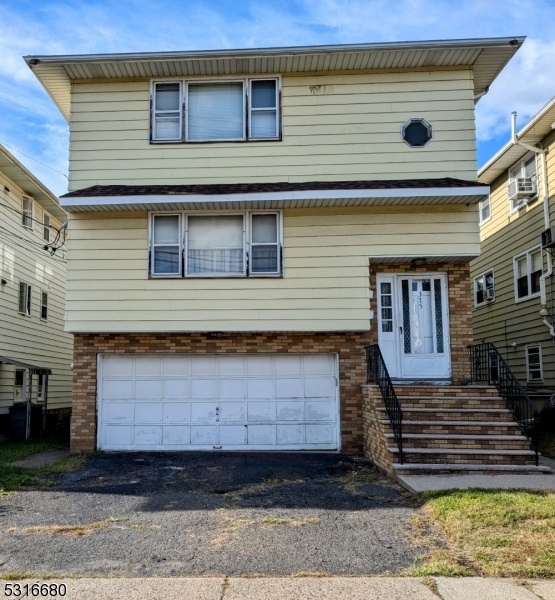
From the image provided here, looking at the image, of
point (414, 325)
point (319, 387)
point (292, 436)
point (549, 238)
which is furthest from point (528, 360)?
point (292, 436)

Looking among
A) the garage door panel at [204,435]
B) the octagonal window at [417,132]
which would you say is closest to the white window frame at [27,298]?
the garage door panel at [204,435]

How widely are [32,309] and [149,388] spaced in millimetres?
8674

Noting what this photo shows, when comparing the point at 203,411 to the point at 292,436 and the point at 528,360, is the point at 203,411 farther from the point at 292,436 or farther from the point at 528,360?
the point at 528,360

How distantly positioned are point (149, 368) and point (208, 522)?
6.20 meters

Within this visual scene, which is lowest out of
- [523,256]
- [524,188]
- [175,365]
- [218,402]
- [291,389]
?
[218,402]

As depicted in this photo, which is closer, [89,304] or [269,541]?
[269,541]

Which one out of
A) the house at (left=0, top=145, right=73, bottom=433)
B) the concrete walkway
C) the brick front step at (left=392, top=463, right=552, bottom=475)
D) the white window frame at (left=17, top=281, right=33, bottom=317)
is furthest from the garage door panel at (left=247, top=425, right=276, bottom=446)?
the white window frame at (left=17, top=281, right=33, bottom=317)

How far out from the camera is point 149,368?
12.8 metres

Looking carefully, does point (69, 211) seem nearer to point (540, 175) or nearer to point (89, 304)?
point (89, 304)

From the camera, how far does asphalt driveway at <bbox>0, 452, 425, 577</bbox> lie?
221 inches

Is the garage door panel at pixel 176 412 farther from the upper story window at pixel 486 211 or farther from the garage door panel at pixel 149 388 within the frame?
the upper story window at pixel 486 211

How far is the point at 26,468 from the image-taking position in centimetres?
1046

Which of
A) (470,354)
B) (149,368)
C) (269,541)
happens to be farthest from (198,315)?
(269,541)

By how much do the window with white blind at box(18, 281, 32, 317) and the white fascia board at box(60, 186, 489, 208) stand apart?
783cm
